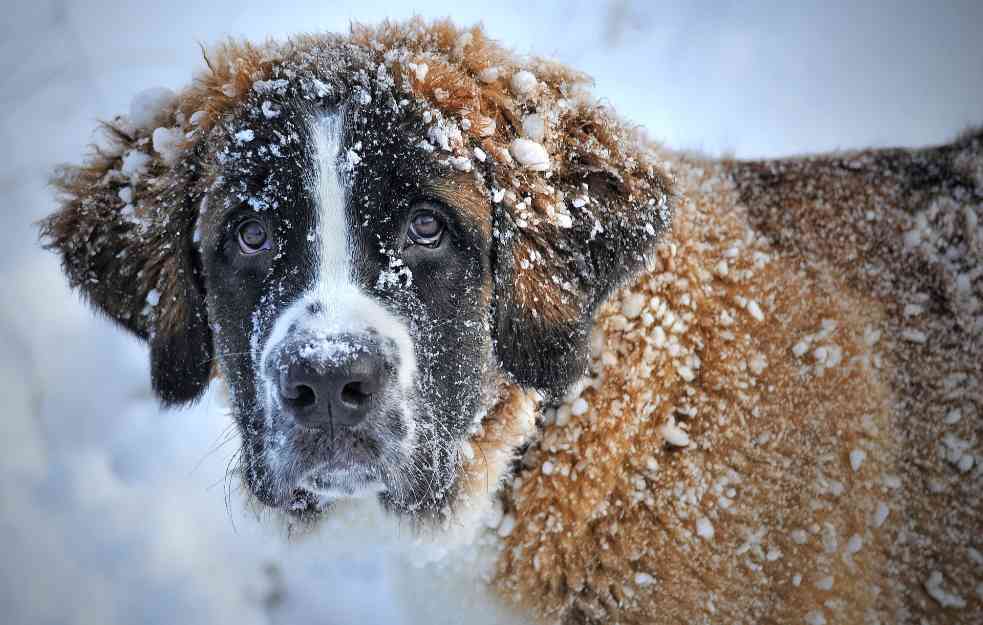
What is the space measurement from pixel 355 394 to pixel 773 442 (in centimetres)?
132

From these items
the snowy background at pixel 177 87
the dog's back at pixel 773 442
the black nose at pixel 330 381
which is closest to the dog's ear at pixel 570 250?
the dog's back at pixel 773 442

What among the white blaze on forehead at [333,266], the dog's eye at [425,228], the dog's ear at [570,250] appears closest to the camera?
the white blaze on forehead at [333,266]

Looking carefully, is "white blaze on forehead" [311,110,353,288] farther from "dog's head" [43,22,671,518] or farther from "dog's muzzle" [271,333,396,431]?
"dog's muzzle" [271,333,396,431]

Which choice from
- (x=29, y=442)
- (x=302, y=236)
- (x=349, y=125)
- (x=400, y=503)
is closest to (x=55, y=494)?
(x=29, y=442)

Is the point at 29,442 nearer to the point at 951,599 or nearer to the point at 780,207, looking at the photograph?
the point at 780,207

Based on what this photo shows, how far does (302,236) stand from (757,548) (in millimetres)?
1632

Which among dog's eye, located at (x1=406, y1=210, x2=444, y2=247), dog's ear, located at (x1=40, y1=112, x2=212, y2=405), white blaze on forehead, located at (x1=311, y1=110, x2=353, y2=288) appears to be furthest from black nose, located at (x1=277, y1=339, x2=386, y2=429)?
dog's ear, located at (x1=40, y1=112, x2=212, y2=405)

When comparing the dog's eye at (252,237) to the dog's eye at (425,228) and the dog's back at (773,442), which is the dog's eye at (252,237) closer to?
the dog's eye at (425,228)

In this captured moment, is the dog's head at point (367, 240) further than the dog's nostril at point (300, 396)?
Yes

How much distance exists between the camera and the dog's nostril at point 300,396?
5.60ft

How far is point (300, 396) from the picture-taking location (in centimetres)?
173

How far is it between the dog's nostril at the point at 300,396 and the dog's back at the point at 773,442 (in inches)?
33.4

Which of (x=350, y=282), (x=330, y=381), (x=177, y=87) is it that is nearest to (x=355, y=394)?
(x=330, y=381)

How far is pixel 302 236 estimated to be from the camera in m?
1.90
